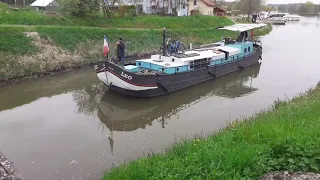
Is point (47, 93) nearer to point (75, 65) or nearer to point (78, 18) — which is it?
point (75, 65)

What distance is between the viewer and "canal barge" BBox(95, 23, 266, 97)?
53.5 ft

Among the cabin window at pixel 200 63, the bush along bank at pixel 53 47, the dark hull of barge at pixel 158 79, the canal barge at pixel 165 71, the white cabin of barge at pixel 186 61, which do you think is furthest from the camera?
the bush along bank at pixel 53 47

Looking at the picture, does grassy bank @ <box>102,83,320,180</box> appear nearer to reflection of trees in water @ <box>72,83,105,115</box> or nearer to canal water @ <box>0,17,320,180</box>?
canal water @ <box>0,17,320,180</box>

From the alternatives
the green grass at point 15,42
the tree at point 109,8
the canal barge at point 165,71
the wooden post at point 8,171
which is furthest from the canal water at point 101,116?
the tree at point 109,8

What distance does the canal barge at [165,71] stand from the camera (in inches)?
642

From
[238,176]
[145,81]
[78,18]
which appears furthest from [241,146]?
[78,18]

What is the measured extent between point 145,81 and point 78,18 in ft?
59.1

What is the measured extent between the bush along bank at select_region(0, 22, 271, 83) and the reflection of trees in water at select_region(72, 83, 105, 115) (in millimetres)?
4034

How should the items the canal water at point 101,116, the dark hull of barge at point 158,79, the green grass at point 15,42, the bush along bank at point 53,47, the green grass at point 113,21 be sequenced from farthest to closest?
the green grass at point 113,21
the green grass at point 15,42
the bush along bank at point 53,47
the dark hull of barge at point 158,79
the canal water at point 101,116

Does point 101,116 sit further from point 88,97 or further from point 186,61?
point 186,61

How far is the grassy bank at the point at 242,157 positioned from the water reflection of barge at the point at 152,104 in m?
6.11

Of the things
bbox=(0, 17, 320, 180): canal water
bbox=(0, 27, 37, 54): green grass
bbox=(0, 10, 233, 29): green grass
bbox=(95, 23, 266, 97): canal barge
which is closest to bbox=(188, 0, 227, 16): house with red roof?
bbox=(0, 10, 233, 29): green grass

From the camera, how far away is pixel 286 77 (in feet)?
72.3

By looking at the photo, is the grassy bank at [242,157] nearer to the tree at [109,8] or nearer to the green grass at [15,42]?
the green grass at [15,42]
